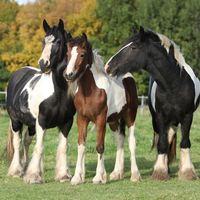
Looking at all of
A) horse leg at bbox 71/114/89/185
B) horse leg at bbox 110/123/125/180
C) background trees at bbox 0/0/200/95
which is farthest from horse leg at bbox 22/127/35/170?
background trees at bbox 0/0/200/95

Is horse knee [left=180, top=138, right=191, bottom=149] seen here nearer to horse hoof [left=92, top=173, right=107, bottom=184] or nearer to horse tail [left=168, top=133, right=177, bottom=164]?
horse tail [left=168, top=133, right=177, bottom=164]

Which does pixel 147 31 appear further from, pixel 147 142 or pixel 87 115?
pixel 147 142

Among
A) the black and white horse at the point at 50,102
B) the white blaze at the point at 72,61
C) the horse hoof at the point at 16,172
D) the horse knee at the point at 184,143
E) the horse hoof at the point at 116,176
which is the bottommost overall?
the horse hoof at the point at 16,172

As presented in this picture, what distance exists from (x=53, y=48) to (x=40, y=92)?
73cm

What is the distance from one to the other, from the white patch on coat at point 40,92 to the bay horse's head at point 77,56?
0.60m

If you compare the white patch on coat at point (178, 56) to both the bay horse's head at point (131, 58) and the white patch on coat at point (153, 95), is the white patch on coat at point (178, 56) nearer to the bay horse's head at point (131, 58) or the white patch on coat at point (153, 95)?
the bay horse's head at point (131, 58)

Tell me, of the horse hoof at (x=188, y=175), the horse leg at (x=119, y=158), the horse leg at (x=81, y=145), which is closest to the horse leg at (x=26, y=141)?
the horse leg at (x=119, y=158)

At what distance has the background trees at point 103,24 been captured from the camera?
39184mm

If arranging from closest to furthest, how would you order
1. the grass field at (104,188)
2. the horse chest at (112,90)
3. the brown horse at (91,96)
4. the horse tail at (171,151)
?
the grass field at (104,188)
the brown horse at (91,96)
the horse chest at (112,90)
the horse tail at (171,151)

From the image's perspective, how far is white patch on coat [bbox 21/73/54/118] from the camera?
8.48m

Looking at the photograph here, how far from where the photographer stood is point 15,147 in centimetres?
956

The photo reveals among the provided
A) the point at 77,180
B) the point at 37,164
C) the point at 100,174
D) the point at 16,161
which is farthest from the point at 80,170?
the point at 16,161

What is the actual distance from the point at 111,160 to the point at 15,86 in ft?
9.33

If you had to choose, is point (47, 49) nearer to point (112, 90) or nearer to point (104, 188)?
point (112, 90)
